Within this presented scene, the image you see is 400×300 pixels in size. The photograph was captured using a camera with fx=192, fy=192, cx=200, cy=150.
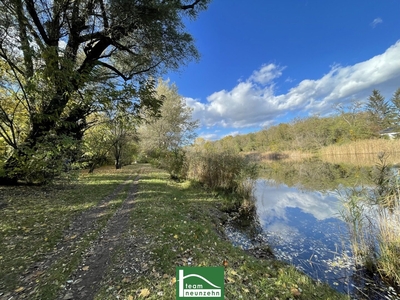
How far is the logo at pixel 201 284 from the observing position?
5.89ft

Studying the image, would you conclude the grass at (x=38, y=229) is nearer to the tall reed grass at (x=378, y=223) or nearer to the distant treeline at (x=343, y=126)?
the tall reed grass at (x=378, y=223)

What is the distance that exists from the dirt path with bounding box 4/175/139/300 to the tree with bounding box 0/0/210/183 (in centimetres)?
334

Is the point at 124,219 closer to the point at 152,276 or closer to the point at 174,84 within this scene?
the point at 152,276

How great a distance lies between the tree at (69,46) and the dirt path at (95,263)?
385cm

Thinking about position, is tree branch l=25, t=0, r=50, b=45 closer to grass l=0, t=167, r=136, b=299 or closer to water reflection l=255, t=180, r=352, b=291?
grass l=0, t=167, r=136, b=299

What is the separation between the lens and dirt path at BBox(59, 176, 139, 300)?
214 cm

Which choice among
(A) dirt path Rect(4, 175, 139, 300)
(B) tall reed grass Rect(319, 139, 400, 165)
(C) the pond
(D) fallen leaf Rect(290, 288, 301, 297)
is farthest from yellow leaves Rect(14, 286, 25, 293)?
(B) tall reed grass Rect(319, 139, 400, 165)

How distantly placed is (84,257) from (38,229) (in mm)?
1740

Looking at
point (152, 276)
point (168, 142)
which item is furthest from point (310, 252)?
point (168, 142)

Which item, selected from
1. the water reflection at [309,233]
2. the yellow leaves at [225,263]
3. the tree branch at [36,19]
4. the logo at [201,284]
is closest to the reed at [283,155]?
the water reflection at [309,233]

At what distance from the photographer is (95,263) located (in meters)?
2.69

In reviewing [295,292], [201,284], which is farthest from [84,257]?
[295,292]

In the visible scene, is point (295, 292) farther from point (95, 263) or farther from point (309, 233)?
point (309, 233)

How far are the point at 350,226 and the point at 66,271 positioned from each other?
4852mm
